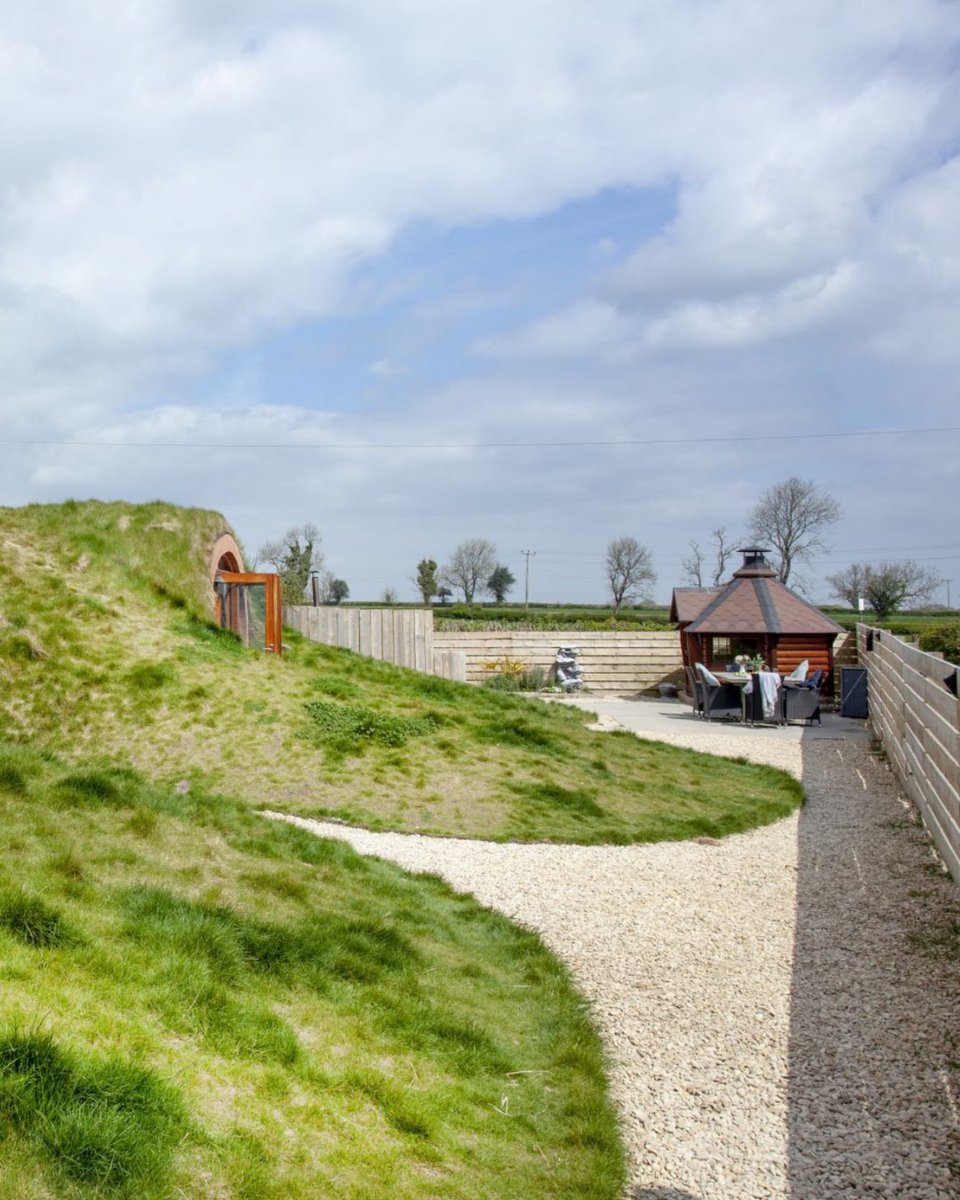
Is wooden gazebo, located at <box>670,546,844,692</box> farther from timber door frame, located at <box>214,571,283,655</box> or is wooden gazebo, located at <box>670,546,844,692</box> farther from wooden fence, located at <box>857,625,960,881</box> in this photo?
timber door frame, located at <box>214,571,283,655</box>

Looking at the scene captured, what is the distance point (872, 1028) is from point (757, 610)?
61.2ft

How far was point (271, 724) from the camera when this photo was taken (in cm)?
1026

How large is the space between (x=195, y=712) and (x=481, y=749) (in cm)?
302

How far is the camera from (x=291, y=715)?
1052 centimetres

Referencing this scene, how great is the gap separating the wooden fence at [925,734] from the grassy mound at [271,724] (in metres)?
1.38

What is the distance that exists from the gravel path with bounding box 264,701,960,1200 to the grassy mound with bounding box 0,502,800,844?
3.14 ft

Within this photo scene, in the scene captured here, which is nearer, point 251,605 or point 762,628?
point 251,605

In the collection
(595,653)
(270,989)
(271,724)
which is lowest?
(595,653)

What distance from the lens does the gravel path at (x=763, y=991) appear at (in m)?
3.40

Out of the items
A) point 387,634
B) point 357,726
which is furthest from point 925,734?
point 387,634

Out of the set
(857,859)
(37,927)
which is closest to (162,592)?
(857,859)

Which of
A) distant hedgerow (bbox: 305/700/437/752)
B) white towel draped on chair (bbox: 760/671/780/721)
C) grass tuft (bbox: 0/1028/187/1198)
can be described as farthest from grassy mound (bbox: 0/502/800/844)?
white towel draped on chair (bbox: 760/671/780/721)

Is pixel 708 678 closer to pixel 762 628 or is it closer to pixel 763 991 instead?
pixel 762 628

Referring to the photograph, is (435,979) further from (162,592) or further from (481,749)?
(162,592)
